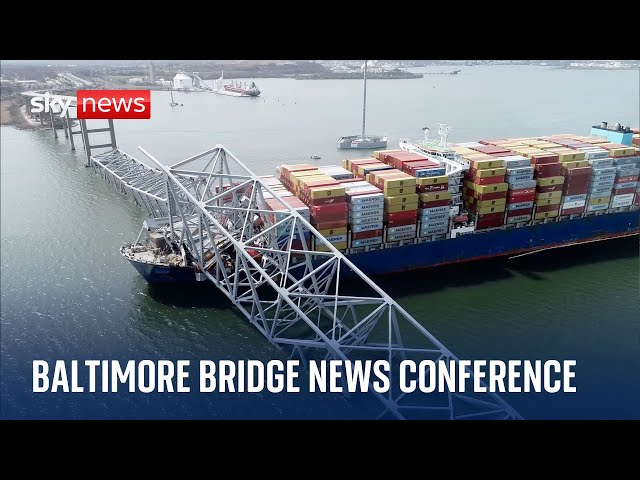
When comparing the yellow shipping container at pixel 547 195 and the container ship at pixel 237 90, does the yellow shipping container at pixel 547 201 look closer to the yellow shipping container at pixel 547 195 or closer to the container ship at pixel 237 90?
the yellow shipping container at pixel 547 195

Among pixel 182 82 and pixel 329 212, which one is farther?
pixel 182 82

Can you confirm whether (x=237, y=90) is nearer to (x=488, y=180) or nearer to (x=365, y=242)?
(x=488, y=180)

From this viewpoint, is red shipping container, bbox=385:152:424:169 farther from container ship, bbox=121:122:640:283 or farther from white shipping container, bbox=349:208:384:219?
white shipping container, bbox=349:208:384:219

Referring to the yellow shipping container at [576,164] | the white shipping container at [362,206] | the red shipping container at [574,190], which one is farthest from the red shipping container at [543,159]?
the white shipping container at [362,206]

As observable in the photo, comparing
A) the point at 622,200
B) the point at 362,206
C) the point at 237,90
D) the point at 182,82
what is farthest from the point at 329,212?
the point at 182,82

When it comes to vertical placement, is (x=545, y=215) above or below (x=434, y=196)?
below

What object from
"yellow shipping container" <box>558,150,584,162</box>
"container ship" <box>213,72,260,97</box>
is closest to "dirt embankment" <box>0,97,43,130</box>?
"container ship" <box>213,72,260,97</box>
